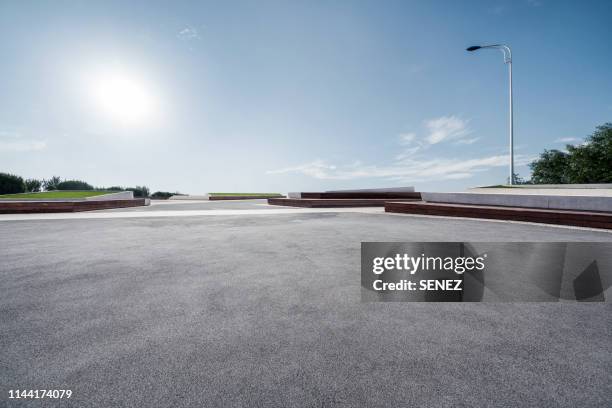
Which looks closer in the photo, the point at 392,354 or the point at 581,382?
the point at 581,382

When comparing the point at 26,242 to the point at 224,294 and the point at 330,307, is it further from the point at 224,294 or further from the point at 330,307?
the point at 330,307

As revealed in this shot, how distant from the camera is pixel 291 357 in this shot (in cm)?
228

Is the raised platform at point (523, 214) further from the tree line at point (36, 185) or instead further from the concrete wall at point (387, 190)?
the tree line at point (36, 185)

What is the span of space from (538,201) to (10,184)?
86.3m

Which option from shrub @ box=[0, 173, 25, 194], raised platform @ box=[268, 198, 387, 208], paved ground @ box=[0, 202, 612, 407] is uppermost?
shrub @ box=[0, 173, 25, 194]

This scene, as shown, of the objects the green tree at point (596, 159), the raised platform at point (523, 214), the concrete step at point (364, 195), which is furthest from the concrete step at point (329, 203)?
the green tree at point (596, 159)

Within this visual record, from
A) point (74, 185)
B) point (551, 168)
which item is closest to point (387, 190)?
point (551, 168)

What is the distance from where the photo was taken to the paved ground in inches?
74.8

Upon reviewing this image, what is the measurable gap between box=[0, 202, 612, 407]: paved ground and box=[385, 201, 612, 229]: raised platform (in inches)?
324

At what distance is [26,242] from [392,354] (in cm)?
949

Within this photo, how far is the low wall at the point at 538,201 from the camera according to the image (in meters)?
9.61

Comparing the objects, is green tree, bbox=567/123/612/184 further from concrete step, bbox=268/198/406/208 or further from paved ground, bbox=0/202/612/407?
paved ground, bbox=0/202/612/407

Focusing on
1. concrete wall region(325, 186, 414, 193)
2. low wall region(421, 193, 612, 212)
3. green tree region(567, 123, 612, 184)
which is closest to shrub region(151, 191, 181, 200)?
concrete wall region(325, 186, 414, 193)

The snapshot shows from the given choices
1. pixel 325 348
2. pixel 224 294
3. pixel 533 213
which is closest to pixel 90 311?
pixel 224 294
